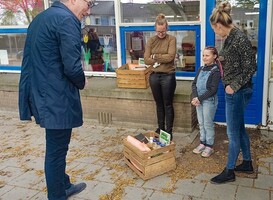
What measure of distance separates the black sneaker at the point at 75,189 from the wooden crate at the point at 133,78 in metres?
2.17

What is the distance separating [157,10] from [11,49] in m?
3.57

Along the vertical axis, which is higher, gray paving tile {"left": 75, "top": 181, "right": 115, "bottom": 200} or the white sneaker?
the white sneaker

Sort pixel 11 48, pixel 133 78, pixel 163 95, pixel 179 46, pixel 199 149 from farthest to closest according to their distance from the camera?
pixel 11 48
pixel 179 46
pixel 133 78
pixel 163 95
pixel 199 149

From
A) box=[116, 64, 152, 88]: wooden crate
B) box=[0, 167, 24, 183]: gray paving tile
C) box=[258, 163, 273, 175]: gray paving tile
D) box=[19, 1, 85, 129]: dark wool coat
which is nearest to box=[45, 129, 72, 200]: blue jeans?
box=[19, 1, 85, 129]: dark wool coat

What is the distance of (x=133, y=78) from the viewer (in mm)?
5371

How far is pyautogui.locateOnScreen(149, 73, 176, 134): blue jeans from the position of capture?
15.4 ft

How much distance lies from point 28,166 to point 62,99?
5.93 feet

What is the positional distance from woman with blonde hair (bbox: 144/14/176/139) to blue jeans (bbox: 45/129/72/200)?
194cm

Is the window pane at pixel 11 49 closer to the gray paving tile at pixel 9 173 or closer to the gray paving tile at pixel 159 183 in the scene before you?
the gray paving tile at pixel 9 173


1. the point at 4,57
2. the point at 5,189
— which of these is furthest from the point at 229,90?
the point at 4,57

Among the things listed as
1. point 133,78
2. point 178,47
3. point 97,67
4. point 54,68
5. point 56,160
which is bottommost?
point 56,160

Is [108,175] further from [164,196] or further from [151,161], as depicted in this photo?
[164,196]

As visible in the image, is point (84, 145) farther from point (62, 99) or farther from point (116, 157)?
point (62, 99)

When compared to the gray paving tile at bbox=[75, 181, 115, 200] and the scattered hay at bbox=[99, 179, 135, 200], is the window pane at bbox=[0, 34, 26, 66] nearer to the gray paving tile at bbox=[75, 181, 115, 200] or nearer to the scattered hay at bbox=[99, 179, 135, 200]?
the gray paving tile at bbox=[75, 181, 115, 200]
